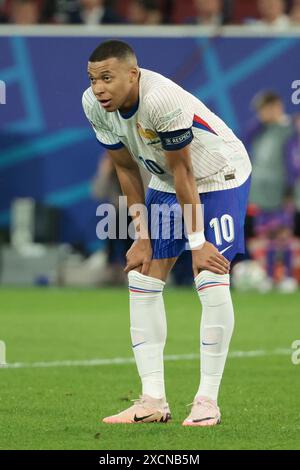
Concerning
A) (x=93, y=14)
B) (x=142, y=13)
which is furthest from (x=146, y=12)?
(x=93, y=14)

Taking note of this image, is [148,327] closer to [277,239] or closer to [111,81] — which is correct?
[111,81]

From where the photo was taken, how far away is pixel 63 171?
1794cm

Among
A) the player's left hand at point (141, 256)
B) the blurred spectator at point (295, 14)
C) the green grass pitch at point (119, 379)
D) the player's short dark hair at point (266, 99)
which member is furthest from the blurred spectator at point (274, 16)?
the player's left hand at point (141, 256)

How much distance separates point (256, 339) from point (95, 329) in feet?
5.32

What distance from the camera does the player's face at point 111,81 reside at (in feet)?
21.8

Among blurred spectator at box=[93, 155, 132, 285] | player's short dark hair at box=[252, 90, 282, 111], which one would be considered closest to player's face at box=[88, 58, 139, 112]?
player's short dark hair at box=[252, 90, 282, 111]

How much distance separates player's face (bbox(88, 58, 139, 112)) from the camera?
→ 6.63 meters

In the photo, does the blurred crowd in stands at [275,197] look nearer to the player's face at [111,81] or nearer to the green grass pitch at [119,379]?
the green grass pitch at [119,379]

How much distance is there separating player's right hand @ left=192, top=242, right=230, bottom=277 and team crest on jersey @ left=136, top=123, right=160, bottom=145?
593 mm

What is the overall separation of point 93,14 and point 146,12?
81 cm

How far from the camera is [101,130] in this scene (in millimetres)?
7117

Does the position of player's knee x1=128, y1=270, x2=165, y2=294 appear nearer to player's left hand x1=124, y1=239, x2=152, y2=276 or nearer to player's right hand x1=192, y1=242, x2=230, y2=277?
player's left hand x1=124, y1=239, x2=152, y2=276
